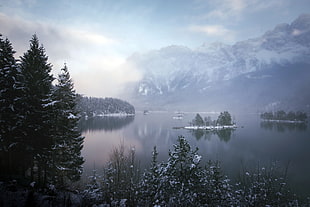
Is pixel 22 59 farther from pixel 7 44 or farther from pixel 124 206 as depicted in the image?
pixel 124 206

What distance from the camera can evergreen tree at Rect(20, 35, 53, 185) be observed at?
1565cm

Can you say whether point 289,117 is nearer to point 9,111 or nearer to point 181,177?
point 181,177

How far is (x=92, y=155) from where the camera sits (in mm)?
46312

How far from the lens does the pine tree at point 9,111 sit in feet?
48.9

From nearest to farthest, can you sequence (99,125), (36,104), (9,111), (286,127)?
1. (9,111)
2. (36,104)
3. (99,125)
4. (286,127)

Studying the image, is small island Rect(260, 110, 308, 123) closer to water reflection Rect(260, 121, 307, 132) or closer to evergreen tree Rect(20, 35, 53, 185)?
water reflection Rect(260, 121, 307, 132)

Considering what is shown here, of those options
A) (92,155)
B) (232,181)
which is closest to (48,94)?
(232,181)

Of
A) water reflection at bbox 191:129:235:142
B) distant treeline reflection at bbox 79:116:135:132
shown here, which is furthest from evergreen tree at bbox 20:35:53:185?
distant treeline reflection at bbox 79:116:135:132

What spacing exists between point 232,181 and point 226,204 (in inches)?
651

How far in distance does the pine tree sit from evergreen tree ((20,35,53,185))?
542 millimetres

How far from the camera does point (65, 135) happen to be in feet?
62.3

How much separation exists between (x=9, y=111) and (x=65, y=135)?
17.8 feet

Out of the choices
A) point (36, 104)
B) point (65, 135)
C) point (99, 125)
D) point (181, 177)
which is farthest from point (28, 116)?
point (99, 125)

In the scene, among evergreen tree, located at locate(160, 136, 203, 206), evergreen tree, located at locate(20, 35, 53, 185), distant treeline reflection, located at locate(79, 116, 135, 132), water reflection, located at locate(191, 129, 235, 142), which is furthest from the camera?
distant treeline reflection, located at locate(79, 116, 135, 132)
